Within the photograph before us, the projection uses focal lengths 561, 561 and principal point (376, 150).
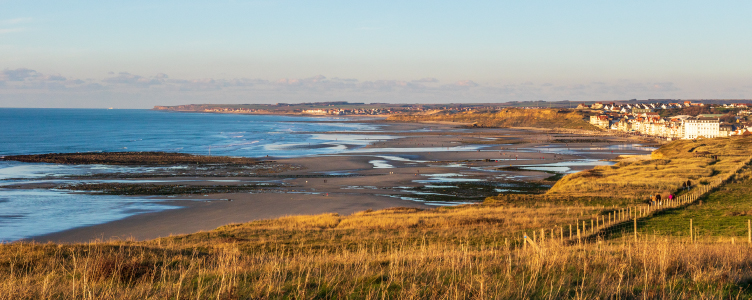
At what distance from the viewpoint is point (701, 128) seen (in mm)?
149125

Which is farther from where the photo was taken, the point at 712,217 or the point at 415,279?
the point at 712,217

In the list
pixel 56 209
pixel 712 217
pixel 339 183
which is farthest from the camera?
pixel 339 183

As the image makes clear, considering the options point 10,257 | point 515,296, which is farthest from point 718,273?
point 10,257

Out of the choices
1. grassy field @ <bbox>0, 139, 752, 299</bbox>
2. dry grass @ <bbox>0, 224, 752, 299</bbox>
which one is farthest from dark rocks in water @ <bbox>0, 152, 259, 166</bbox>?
dry grass @ <bbox>0, 224, 752, 299</bbox>

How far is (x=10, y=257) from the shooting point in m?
13.5

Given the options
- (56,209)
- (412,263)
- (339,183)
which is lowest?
(339,183)

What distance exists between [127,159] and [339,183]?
39.8m

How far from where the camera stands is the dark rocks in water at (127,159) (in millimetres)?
78062

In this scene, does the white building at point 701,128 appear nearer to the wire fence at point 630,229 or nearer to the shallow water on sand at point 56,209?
the wire fence at point 630,229

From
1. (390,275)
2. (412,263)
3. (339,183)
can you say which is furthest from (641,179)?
(390,275)

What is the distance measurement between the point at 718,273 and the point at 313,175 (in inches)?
2253

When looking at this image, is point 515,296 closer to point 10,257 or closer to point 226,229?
point 10,257

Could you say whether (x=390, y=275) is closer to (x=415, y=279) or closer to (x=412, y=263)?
(x=415, y=279)

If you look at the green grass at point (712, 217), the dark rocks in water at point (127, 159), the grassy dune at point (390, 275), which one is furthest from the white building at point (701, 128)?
the grassy dune at point (390, 275)
